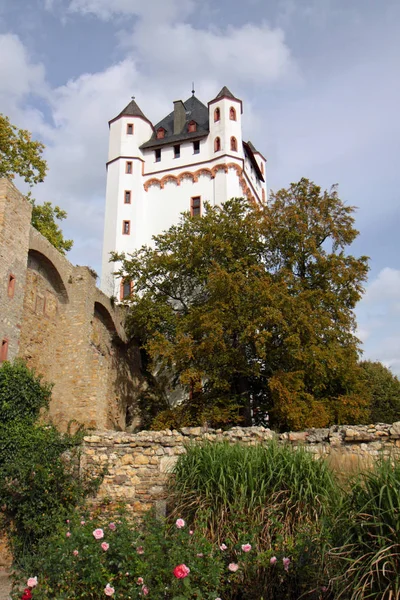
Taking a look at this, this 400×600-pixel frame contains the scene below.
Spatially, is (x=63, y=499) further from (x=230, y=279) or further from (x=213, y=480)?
(x=230, y=279)

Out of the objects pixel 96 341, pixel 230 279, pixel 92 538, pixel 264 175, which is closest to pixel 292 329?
pixel 230 279

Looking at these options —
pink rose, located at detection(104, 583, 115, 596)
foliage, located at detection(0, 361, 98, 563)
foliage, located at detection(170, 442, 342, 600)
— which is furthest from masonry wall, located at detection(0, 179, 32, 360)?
pink rose, located at detection(104, 583, 115, 596)

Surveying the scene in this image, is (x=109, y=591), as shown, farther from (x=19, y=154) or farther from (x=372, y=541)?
(x=19, y=154)

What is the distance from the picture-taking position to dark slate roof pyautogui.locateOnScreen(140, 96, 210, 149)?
33.7m

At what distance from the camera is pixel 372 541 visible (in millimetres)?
4531

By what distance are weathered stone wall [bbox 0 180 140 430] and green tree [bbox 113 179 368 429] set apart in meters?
2.26

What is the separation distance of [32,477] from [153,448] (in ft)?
7.40

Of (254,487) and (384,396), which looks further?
(384,396)

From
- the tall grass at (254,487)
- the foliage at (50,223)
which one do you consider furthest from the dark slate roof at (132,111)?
the tall grass at (254,487)

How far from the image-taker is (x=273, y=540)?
20.2 feet

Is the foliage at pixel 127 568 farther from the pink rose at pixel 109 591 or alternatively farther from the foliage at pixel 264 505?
the foliage at pixel 264 505

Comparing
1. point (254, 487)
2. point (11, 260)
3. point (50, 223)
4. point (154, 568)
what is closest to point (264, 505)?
point (254, 487)

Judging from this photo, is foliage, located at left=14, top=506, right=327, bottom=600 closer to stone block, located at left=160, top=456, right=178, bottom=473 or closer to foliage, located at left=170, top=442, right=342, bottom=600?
foliage, located at left=170, top=442, right=342, bottom=600

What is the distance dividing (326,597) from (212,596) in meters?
1.13
